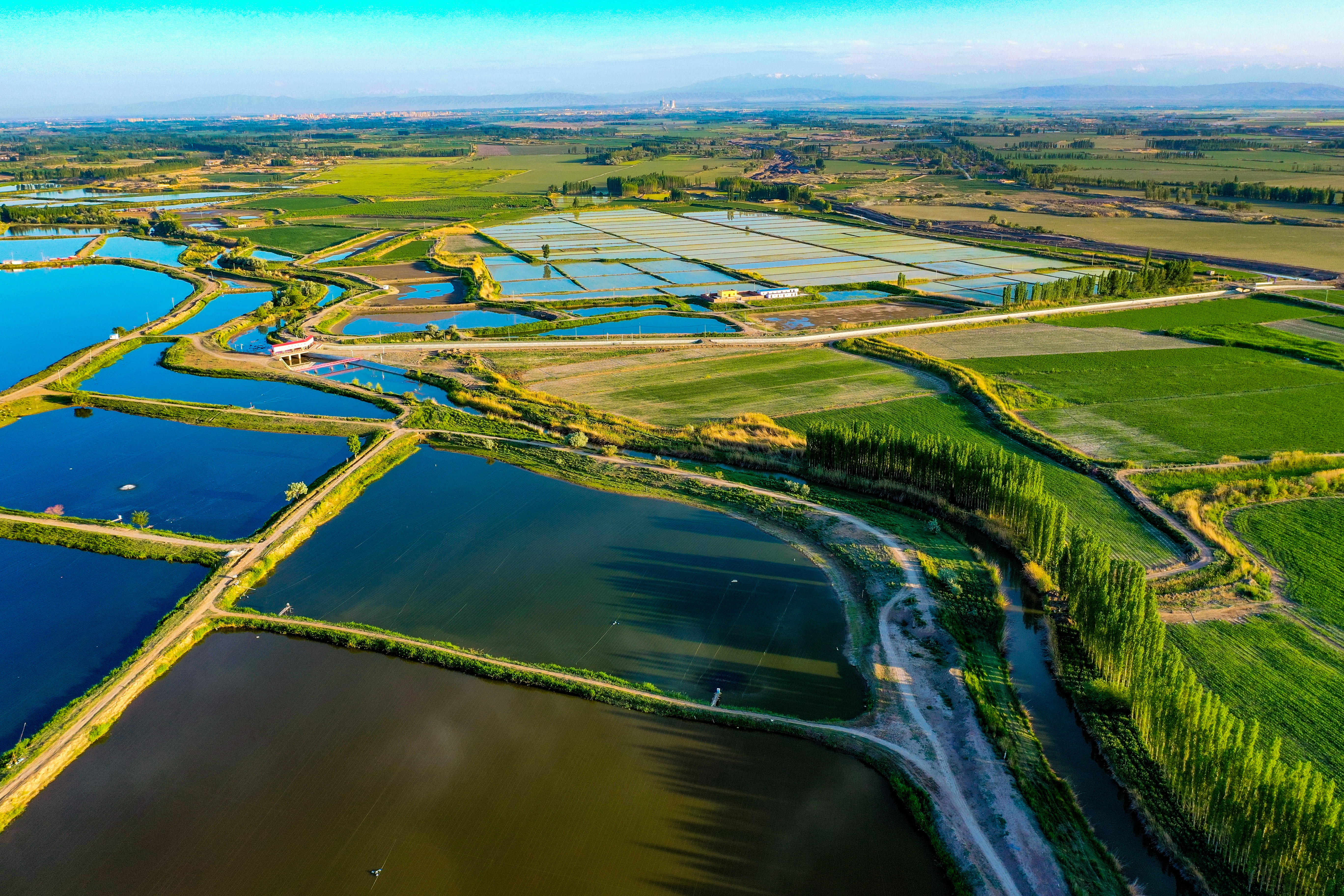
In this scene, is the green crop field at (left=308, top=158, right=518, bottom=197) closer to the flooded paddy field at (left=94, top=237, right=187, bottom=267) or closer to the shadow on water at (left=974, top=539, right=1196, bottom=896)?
the flooded paddy field at (left=94, top=237, right=187, bottom=267)

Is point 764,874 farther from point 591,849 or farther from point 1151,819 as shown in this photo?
point 1151,819

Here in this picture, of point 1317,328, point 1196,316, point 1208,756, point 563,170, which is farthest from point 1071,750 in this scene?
point 563,170

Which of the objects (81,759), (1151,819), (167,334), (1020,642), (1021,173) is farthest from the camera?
(1021,173)

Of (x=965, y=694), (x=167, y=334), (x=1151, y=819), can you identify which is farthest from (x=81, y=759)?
(x=167, y=334)

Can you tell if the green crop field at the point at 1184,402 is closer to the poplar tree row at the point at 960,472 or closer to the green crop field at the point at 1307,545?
the green crop field at the point at 1307,545

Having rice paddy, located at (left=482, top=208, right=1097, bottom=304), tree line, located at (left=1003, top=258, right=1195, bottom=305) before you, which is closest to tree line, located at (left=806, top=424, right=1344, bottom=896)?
tree line, located at (left=1003, top=258, right=1195, bottom=305)

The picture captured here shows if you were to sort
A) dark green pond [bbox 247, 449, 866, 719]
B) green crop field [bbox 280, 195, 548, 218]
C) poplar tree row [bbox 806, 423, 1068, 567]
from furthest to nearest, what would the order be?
1. green crop field [bbox 280, 195, 548, 218]
2. poplar tree row [bbox 806, 423, 1068, 567]
3. dark green pond [bbox 247, 449, 866, 719]

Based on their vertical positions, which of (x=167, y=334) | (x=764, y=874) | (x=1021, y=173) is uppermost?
(x=1021, y=173)

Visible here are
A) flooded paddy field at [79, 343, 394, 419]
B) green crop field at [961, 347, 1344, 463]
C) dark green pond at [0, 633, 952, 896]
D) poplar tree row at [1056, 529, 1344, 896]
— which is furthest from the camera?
flooded paddy field at [79, 343, 394, 419]
